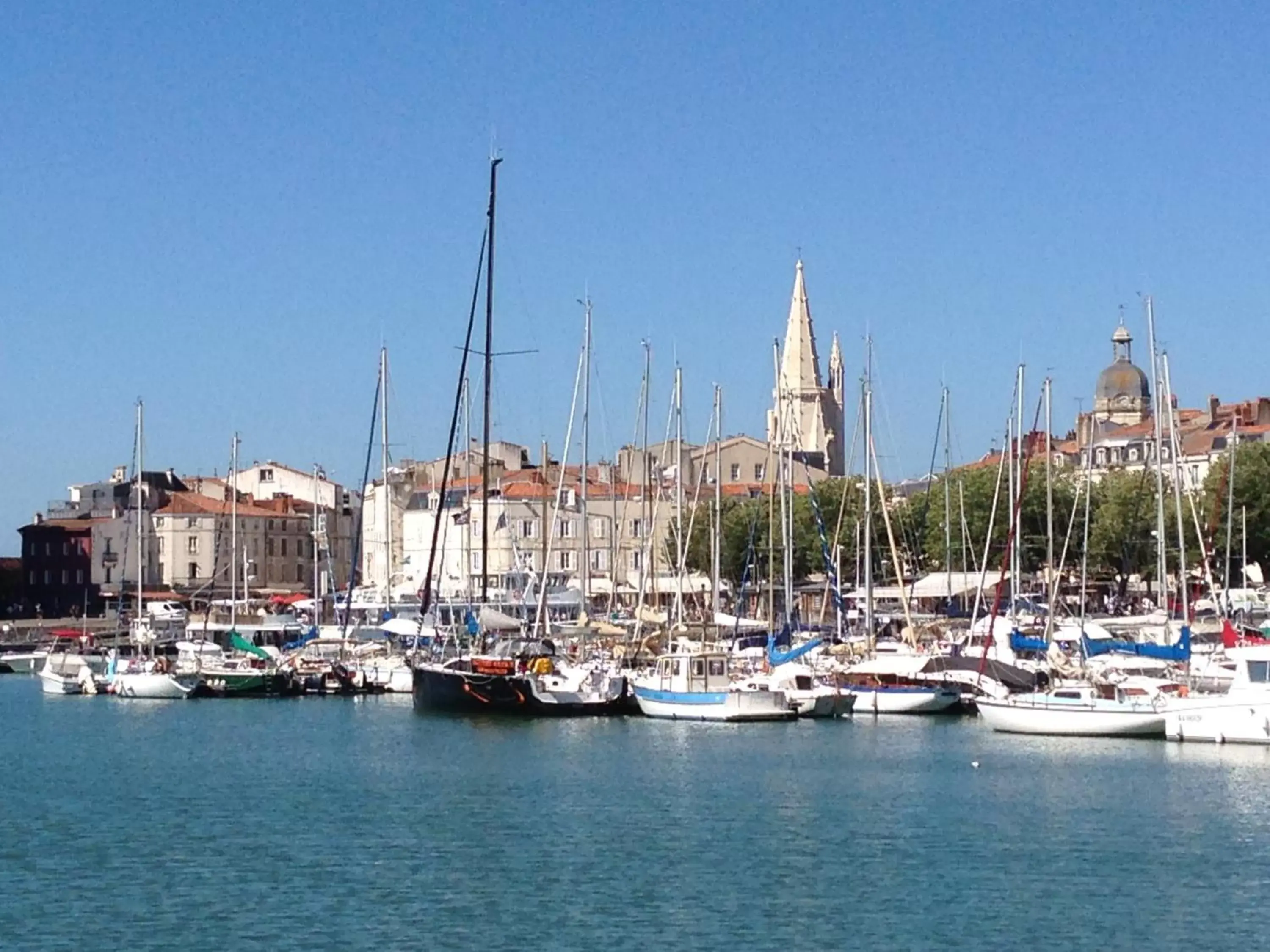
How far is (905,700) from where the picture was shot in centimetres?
6259

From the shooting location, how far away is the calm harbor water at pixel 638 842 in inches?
1176

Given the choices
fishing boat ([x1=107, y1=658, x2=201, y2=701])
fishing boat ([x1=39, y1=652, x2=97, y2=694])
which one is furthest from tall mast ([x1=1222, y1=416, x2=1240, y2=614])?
fishing boat ([x1=39, y1=652, x2=97, y2=694])

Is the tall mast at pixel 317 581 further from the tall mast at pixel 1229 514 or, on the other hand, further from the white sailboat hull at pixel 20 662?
the tall mast at pixel 1229 514

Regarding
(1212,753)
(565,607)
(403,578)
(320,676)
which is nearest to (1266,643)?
(1212,753)

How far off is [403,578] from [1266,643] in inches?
2992

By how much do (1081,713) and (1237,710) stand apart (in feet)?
13.9

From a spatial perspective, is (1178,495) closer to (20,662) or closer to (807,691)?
(807,691)

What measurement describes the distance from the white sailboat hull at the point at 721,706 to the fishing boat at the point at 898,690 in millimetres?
2984

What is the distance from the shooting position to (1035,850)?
118 feet

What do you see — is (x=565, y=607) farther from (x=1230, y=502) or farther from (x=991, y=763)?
(x=991, y=763)

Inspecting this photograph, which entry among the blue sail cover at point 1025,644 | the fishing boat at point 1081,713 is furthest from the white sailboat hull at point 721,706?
the blue sail cover at point 1025,644

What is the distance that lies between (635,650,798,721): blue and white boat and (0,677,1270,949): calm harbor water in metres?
0.89

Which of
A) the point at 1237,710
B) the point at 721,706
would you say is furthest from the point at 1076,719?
the point at 721,706

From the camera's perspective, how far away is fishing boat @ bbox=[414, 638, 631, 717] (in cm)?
6103
